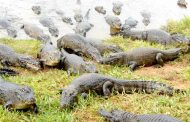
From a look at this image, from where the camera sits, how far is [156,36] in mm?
11711

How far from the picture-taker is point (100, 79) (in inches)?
316

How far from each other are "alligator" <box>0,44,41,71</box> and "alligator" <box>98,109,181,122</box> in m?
3.04

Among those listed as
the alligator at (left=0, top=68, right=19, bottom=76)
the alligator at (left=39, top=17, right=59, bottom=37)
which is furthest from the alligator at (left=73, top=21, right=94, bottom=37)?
the alligator at (left=0, top=68, right=19, bottom=76)

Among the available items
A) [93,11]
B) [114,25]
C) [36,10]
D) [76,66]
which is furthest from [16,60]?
[93,11]

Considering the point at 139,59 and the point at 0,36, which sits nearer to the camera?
the point at 139,59

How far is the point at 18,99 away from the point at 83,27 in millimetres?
6433

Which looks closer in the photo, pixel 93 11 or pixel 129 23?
pixel 129 23

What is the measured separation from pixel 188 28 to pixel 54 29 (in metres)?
3.56

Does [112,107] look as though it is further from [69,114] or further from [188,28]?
[188,28]

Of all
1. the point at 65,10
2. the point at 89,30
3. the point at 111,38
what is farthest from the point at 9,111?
the point at 65,10

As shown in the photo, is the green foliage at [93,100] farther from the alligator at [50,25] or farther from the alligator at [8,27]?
the alligator at [50,25]

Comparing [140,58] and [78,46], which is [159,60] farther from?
[78,46]

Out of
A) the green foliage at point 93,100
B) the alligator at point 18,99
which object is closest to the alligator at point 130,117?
the green foliage at point 93,100

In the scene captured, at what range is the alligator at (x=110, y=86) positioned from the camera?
7.73 meters
